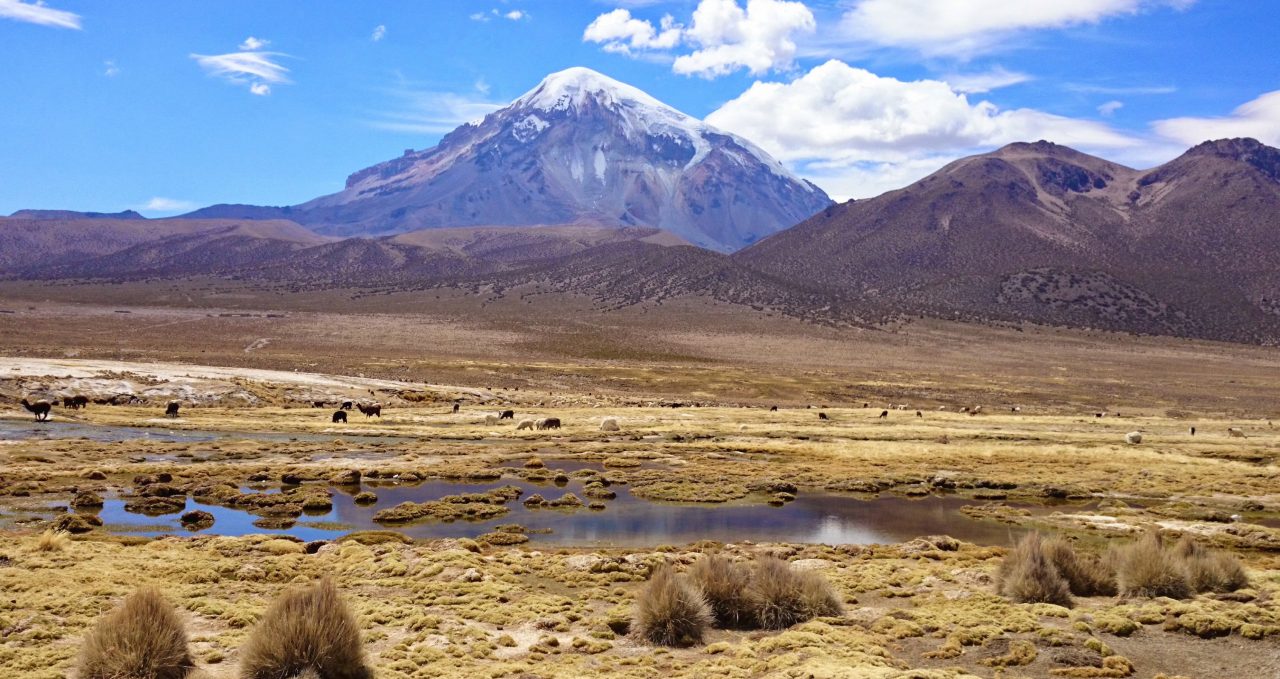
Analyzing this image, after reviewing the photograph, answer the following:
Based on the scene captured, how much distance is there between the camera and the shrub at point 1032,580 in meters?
17.6

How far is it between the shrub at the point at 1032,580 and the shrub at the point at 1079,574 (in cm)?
26

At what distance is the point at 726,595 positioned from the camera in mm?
16875

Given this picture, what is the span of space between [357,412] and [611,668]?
46349mm

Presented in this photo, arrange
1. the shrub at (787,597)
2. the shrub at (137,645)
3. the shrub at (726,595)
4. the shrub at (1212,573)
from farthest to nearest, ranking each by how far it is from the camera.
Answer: the shrub at (1212,573), the shrub at (726,595), the shrub at (787,597), the shrub at (137,645)

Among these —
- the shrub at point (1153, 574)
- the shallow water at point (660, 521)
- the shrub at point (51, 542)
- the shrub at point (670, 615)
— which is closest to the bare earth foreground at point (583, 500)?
the shrub at point (51, 542)

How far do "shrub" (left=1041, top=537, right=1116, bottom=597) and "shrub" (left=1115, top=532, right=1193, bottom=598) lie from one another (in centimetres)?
27

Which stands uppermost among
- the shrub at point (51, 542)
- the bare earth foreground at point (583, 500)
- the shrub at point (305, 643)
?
the shrub at point (305, 643)

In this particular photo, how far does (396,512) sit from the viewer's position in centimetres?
2711

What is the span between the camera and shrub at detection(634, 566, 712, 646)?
15500 millimetres

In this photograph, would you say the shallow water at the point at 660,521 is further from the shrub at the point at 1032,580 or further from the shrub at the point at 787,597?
the shrub at the point at 787,597

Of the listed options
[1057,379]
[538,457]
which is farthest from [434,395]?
[1057,379]

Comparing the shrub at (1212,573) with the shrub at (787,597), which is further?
the shrub at (1212,573)

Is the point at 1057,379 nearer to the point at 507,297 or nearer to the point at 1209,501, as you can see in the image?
the point at 1209,501

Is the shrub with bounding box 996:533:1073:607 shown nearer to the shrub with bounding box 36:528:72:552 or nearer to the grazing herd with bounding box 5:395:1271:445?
the shrub with bounding box 36:528:72:552
